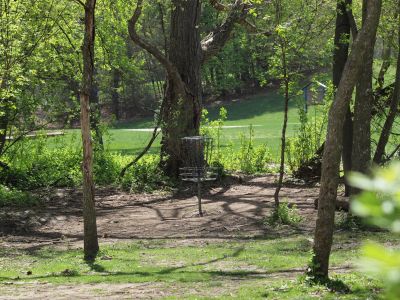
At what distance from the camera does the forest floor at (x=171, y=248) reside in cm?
746

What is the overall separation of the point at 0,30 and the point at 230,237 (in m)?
6.76

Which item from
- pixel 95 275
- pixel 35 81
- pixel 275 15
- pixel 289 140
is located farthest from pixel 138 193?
pixel 95 275

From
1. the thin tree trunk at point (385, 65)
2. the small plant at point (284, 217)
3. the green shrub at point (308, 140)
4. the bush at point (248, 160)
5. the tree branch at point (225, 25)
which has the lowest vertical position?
the small plant at point (284, 217)

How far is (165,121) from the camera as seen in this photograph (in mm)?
19297

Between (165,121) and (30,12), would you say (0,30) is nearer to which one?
(30,12)

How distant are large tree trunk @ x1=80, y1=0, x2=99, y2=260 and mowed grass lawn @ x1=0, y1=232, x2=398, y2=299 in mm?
318

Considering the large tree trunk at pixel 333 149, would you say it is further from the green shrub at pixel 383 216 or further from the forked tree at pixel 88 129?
the green shrub at pixel 383 216

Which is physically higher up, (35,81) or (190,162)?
(35,81)

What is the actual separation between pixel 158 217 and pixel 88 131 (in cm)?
512

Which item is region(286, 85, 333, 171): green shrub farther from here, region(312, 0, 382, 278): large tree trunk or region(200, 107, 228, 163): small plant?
region(312, 0, 382, 278): large tree trunk

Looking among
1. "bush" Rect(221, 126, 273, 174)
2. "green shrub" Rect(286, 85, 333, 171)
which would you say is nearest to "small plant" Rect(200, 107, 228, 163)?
"bush" Rect(221, 126, 273, 174)

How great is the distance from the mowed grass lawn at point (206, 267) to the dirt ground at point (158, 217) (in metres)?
0.91

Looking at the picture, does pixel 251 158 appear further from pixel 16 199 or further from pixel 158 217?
pixel 16 199

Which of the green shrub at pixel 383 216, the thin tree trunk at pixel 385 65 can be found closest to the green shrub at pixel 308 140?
the thin tree trunk at pixel 385 65
